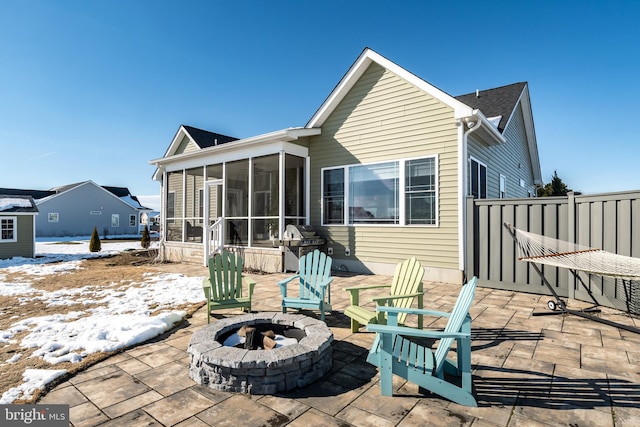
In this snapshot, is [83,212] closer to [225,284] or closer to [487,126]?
[225,284]

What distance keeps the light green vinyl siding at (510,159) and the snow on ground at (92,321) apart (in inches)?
275

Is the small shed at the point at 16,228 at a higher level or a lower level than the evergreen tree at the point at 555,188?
lower

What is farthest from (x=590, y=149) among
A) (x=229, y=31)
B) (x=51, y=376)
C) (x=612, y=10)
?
(x=51, y=376)

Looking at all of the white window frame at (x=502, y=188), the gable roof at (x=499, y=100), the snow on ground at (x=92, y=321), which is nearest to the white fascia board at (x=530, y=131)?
the gable roof at (x=499, y=100)

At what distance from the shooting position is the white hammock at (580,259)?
3.42 meters

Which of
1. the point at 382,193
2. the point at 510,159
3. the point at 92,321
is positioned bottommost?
the point at 92,321

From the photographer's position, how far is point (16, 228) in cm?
1340

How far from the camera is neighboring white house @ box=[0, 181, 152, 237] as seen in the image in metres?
26.8

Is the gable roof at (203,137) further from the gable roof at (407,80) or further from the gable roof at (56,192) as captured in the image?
the gable roof at (56,192)

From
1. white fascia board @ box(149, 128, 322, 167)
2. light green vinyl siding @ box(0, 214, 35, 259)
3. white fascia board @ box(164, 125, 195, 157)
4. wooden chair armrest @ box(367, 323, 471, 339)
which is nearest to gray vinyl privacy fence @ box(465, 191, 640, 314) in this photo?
wooden chair armrest @ box(367, 323, 471, 339)

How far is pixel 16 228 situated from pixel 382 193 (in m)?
15.7

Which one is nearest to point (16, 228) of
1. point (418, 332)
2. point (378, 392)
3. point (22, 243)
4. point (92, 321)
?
point (22, 243)

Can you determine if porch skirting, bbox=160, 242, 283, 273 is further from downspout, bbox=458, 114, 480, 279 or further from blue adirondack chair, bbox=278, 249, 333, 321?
downspout, bbox=458, 114, 480, 279

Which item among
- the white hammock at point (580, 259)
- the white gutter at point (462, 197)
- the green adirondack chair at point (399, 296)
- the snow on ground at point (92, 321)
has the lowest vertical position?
the snow on ground at point (92, 321)
